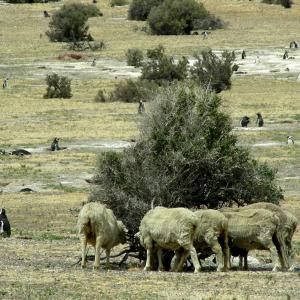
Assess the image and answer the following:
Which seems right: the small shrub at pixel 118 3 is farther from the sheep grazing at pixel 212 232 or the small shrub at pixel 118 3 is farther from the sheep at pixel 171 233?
the sheep grazing at pixel 212 232

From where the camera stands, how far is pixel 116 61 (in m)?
77.4

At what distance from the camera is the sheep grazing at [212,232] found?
63.8 ft

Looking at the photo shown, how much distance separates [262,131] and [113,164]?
26909 mm

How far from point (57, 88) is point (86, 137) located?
1542cm

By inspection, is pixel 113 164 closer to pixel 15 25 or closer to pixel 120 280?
pixel 120 280

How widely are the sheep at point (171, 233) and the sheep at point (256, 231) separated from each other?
932mm

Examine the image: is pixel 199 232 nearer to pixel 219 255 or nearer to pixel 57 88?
pixel 219 255

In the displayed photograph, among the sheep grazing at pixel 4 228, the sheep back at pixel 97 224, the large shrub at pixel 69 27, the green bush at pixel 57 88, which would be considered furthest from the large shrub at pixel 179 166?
the large shrub at pixel 69 27

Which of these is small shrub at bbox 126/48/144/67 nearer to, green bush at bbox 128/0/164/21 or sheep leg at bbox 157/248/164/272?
green bush at bbox 128/0/164/21

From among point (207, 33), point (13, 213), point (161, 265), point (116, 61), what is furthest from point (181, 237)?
point (207, 33)

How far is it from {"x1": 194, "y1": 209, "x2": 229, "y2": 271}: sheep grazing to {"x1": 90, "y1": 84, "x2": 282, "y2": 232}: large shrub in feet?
8.57

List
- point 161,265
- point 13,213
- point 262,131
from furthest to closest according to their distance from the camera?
point 262,131
point 13,213
point 161,265

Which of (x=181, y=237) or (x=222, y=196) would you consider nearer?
(x=181, y=237)

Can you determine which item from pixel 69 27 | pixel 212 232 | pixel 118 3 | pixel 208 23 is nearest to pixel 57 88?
pixel 69 27
